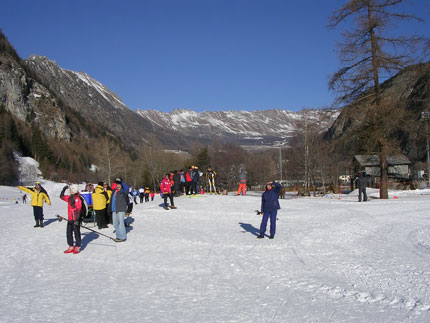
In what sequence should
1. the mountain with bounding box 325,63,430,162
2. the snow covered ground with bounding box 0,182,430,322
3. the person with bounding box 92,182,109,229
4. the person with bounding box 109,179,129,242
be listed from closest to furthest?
the snow covered ground with bounding box 0,182,430,322
the person with bounding box 109,179,129,242
the person with bounding box 92,182,109,229
the mountain with bounding box 325,63,430,162

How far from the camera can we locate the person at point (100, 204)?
13670mm

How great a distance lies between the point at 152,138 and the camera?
269 feet

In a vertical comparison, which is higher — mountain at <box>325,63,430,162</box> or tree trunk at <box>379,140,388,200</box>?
mountain at <box>325,63,430,162</box>

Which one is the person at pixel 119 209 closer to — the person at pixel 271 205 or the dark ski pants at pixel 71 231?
the dark ski pants at pixel 71 231

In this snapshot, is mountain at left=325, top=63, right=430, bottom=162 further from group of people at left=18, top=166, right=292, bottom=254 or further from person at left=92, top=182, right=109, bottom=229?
person at left=92, top=182, right=109, bottom=229

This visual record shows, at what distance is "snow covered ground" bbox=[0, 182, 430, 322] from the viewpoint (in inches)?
242

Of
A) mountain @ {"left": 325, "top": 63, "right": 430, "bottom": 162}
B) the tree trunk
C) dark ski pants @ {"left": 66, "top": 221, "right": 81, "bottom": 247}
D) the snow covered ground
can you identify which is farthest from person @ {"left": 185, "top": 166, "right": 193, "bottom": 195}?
dark ski pants @ {"left": 66, "top": 221, "right": 81, "bottom": 247}

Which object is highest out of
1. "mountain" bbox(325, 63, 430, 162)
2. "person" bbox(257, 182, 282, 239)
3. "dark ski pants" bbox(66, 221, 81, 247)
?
"mountain" bbox(325, 63, 430, 162)

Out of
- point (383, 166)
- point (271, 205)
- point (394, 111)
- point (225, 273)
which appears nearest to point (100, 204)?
point (271, 205)

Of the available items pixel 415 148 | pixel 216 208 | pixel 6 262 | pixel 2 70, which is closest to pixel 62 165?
pixel 2 70

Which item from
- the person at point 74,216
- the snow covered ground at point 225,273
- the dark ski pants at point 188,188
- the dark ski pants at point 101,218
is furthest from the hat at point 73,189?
the dark ski pants at point 188,188

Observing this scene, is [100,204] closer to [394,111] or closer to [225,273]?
[225,273]

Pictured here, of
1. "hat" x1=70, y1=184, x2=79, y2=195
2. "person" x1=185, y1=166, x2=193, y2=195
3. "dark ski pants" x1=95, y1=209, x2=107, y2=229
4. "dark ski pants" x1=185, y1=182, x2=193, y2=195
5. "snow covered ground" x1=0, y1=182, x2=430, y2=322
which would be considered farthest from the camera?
"dark ski pants" x1=185, y1=182, x2=193, y2=195

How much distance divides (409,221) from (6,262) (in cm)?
1313
